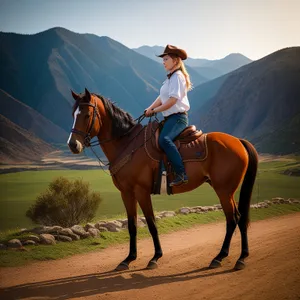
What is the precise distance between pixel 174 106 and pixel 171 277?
3.15 m

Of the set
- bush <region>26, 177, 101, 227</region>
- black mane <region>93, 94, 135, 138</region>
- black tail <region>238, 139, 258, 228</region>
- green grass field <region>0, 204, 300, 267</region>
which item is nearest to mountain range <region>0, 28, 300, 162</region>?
bush <region>26, 177, 101, 227</region>

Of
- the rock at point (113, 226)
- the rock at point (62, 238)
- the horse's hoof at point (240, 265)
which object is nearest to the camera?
the horse's hoof at point (240, 265)

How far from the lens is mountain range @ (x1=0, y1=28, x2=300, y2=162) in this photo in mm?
72750

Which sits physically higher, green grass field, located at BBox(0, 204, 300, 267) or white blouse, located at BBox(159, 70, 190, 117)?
white blouse, located at BBox(159, 70, 190, 117)

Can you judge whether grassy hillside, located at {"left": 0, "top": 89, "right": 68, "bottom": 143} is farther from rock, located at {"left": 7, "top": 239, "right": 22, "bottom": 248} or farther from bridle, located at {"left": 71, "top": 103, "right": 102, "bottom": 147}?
bridle, located at {"left": 71, "top": 103, "right": 102, "bottom": 147}

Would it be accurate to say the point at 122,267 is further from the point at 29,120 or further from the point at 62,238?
the point at 29,120

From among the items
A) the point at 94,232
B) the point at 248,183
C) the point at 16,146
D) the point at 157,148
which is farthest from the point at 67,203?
the point at 16,146

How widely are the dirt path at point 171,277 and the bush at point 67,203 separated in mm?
12883

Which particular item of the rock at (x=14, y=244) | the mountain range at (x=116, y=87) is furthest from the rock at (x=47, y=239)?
the mountain range at (x=116, y=87)

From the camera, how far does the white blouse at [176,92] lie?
18.8 ft

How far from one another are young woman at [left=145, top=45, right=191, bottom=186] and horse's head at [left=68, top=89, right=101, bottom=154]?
104 cm

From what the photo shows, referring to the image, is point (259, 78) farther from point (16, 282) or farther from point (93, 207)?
point (16, 282)

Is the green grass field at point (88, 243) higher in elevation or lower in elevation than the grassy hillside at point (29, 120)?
lower

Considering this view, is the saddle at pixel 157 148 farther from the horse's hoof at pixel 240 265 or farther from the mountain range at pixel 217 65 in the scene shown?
the mountain range at pixel 217 65
